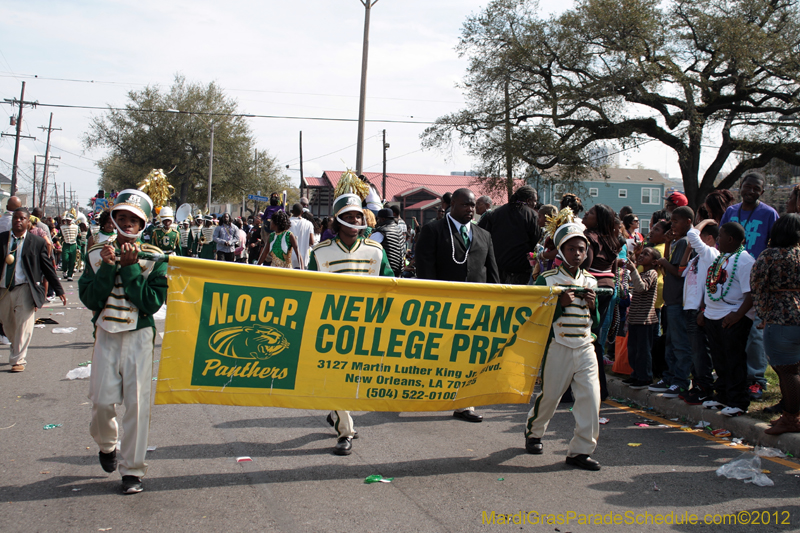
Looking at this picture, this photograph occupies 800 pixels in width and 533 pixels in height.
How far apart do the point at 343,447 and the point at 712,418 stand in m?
3.65

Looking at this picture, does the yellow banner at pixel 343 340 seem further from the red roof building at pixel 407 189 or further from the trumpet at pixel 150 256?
the red roof building at pixel 407 189

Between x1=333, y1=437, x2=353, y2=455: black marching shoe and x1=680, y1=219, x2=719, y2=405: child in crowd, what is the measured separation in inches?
144

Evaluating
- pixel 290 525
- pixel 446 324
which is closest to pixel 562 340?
pixel 446 324

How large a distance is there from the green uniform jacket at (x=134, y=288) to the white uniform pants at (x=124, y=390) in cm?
16

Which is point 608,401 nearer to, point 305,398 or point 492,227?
point 492,227

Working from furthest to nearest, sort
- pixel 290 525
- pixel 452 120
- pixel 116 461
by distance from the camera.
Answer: pixel 452 120 < pixel 116 461 < pixel 290 525

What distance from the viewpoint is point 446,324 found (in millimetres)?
5062

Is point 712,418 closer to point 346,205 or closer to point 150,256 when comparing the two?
point 346,205

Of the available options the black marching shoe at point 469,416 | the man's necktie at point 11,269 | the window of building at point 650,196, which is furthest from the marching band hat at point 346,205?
the window of building at point 650,196

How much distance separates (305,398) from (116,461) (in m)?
1.34

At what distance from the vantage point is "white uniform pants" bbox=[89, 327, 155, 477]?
14.4 ft

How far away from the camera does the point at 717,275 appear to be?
6453 millimetres

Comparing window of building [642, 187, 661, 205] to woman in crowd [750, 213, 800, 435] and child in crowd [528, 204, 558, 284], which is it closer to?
child in crowd [528, 204, 558, 284]

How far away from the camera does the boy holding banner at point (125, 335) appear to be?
436 cm
